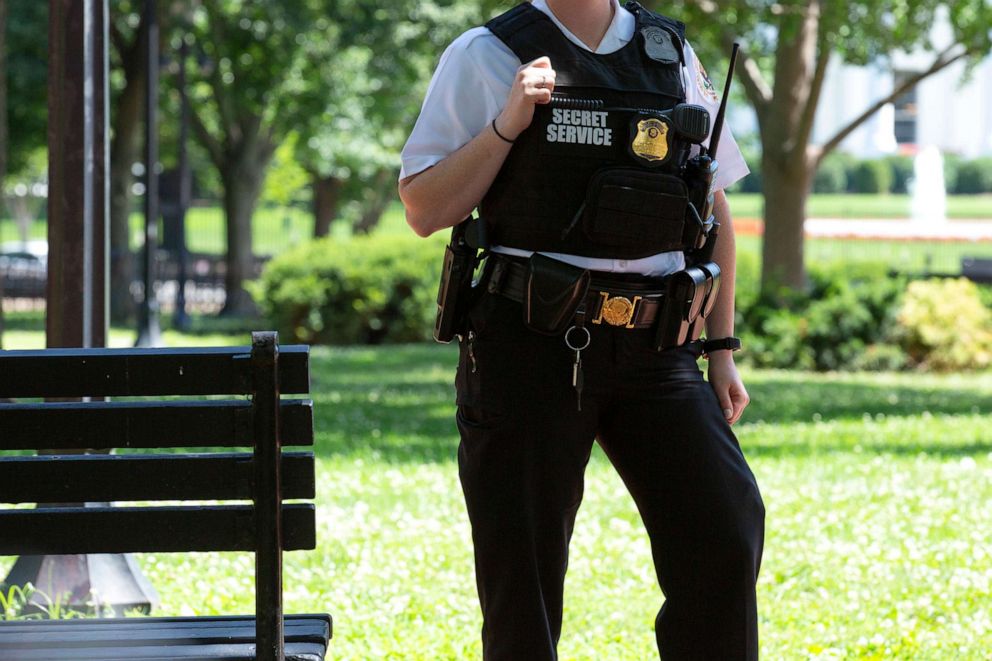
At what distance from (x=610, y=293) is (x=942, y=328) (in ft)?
49.6

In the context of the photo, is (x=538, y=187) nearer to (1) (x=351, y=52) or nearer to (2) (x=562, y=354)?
(2) (x=562, y=354)

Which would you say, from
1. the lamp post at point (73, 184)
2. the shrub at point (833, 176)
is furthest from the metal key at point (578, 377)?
the shrub at point (833, 176)

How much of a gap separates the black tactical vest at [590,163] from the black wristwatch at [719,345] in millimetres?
305

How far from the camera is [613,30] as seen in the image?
10.1 ft

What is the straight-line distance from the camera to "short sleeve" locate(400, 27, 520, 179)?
3.00 meters

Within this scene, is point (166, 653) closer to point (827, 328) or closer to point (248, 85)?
point (827, 328)

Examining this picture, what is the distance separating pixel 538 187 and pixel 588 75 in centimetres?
25

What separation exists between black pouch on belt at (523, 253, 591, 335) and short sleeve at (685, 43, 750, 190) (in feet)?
1.49

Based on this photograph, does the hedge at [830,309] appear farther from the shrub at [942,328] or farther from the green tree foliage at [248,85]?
the green tree foliage at [248,85]

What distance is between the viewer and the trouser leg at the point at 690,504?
9.58ft

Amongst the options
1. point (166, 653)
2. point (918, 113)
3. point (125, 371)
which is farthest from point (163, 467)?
point (918, 113)

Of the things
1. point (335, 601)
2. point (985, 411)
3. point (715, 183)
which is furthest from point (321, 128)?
point (715, 183)

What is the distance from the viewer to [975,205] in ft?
214

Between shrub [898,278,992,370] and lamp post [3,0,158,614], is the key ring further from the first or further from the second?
shrub [898,278,992,370]
